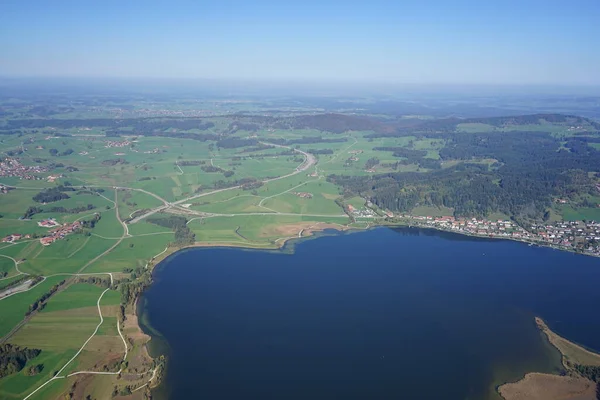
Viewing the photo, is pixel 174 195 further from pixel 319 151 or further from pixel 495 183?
pixel 495 183

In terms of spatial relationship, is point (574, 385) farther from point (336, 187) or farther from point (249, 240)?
point (336, 187)

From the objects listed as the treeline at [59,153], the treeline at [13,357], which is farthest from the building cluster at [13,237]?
the treeline at [59,153]

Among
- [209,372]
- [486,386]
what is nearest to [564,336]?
[486,386]

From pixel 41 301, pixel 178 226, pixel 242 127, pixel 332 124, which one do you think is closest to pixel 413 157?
pixel 332 124

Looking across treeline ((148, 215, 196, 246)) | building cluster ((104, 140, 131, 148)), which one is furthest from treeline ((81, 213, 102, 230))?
building cluster ((104, 140, 131, 148))

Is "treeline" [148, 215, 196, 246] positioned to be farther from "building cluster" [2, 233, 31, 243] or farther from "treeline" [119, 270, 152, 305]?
"building cluster" [2, 233, 31, 243]

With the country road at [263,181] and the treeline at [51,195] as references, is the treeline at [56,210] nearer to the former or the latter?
the treeline at [51,195]

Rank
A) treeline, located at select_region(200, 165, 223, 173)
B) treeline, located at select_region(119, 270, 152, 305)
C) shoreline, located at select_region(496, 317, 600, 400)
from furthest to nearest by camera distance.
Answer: treeline, located at select_region(200, 165, 223, 173), treeline, located at select_region(119, 270, 152, 305), shoreline, located at select_region(496, 317, 600, 400)
